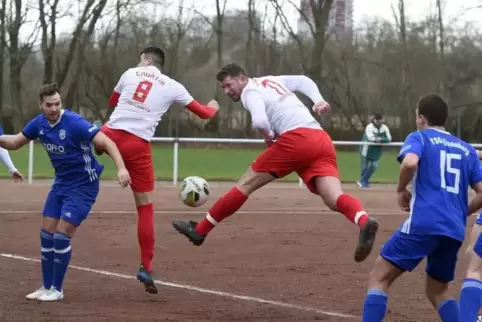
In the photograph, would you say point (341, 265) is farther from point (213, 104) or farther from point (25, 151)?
point (25, 151)

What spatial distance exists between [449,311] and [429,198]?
2.93 feet

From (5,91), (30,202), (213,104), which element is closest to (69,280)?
(213,104)

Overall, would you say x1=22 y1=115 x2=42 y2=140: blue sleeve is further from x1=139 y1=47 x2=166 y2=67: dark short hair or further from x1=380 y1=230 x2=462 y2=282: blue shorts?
x1=380 y1=230 x2=462 y2=282: blue shorts

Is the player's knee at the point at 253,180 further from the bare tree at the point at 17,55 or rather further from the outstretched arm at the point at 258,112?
the bare tree at the point at 17,55

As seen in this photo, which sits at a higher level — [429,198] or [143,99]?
[143,99]

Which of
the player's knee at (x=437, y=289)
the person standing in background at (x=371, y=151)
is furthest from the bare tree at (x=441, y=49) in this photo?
the player's knee at (x=437, y=289)

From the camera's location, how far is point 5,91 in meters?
47.8

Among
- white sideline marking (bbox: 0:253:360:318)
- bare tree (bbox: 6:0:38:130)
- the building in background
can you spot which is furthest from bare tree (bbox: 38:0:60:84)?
white sideline marking (bbox: 0:253:360:318)

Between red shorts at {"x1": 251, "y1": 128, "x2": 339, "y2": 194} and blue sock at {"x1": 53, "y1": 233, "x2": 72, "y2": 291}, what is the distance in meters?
1.90

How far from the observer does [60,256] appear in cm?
738

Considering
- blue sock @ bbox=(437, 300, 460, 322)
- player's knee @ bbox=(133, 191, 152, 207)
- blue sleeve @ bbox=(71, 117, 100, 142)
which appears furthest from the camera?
player's knee @ bbox=(133, 191, 152, 207)

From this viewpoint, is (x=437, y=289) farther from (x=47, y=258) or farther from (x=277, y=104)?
(x=47, y=258)

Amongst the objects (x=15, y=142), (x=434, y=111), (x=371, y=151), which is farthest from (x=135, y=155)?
(x=371, y=151)

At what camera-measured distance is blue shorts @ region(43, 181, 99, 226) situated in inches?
287
